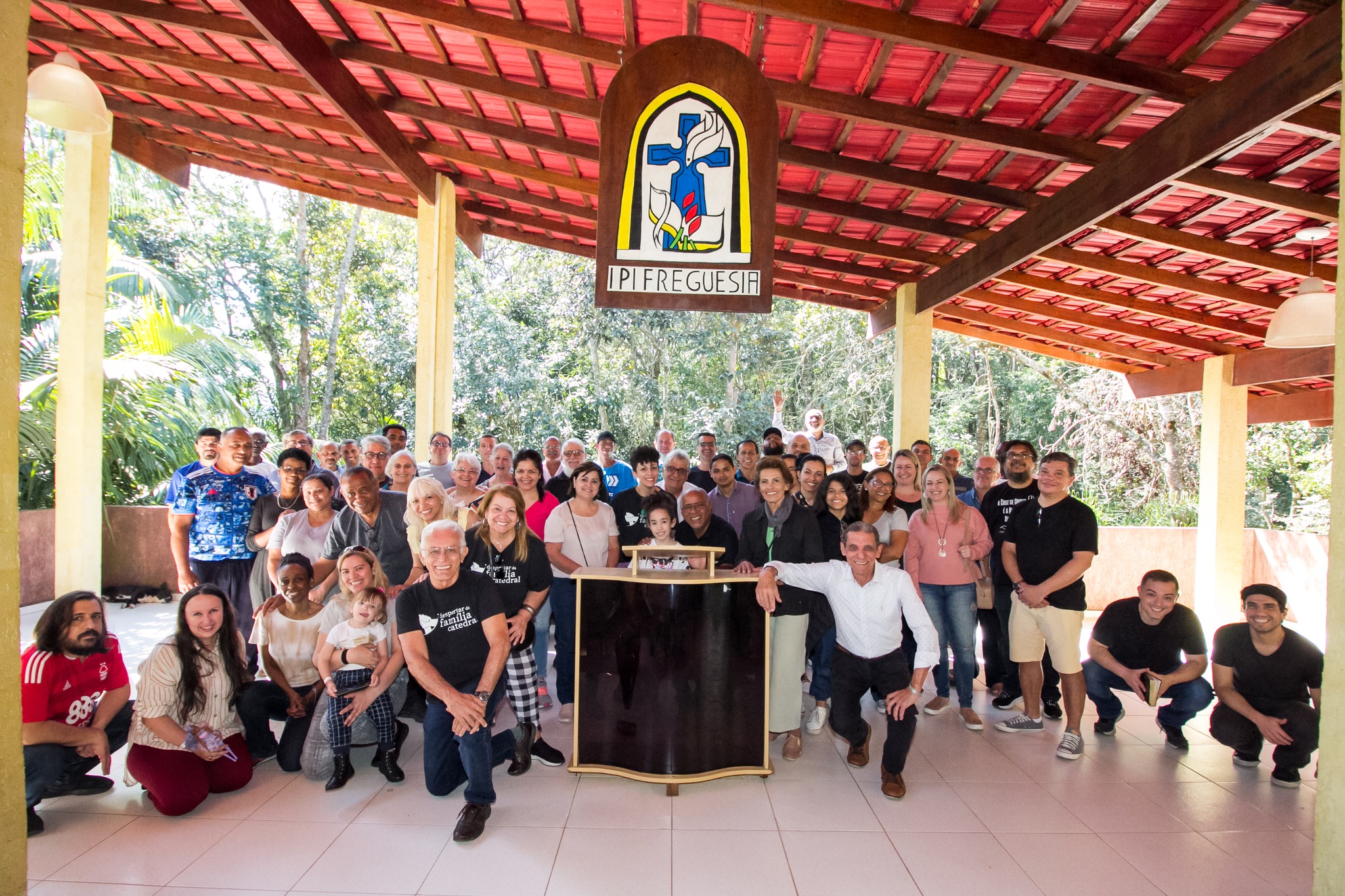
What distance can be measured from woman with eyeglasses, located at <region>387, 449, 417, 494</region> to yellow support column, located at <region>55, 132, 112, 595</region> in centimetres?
291

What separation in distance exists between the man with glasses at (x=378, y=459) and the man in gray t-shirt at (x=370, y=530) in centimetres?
96

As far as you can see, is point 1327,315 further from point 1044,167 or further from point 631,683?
point 631,683

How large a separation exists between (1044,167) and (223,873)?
627cm

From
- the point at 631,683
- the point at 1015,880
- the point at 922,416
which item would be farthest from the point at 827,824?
the point at 922,416

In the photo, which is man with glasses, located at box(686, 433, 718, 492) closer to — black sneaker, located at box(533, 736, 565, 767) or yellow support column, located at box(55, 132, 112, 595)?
black sneaker, located at box(533, 736, 565, 767)

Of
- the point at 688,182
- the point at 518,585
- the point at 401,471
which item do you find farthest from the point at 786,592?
the point at 401,471

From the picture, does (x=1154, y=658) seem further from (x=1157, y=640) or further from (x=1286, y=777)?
(x=1286, y=777)

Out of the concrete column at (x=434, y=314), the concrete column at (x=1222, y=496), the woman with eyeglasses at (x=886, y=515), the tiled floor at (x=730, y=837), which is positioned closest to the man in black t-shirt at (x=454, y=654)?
the tiled floor at (x=730, y=837)

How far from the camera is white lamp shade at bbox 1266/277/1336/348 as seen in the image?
14.2ft

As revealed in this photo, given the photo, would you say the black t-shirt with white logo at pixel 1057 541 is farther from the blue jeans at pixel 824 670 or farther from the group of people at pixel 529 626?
the blue jeans at pixel 824 670

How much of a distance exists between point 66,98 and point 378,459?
2648mm

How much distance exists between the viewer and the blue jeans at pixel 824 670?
4.71 m

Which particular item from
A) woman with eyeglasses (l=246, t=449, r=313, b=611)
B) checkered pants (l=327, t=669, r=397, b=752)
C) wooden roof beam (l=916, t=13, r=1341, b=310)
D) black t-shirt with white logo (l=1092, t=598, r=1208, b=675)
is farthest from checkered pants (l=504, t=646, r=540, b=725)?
wooden roof beam (l=916, t=13, r=1341, b=310)

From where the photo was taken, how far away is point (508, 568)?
389cm
